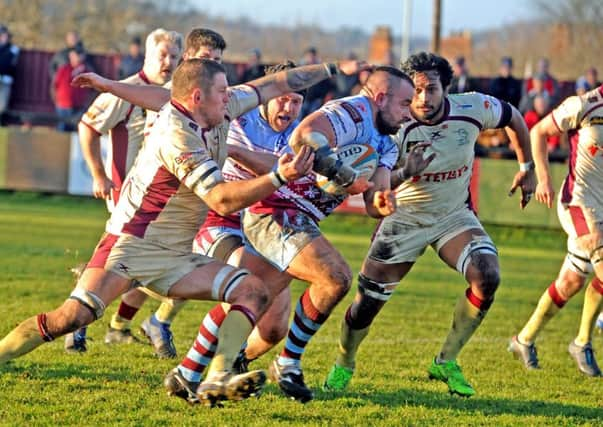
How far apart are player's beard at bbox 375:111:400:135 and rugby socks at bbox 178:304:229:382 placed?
60.1 inches

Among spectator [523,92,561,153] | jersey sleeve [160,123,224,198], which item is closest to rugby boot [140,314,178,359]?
jersey sleeve [160,123,224,198]

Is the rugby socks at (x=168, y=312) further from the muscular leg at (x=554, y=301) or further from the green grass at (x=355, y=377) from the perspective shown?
the muscular leg at (x=554, y=301)

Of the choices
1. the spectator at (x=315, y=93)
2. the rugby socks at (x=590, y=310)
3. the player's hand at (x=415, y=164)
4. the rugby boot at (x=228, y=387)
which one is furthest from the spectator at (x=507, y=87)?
the rugby boot at (x=228, y=387)

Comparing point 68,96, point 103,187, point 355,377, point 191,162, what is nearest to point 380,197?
point 191,162

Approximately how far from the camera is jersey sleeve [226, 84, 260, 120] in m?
7.14

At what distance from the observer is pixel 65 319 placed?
21.5ft

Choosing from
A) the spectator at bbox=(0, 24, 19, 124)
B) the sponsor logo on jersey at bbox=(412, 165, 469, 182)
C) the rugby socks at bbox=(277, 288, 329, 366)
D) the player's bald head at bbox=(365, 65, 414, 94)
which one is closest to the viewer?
the player's bald head at bbox=(365, 65, 414, 94)

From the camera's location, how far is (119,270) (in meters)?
6.68

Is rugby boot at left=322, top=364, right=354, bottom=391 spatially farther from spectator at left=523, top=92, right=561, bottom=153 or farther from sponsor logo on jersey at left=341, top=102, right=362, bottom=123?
spectator at left=523, top=92, right=561, bottom=153

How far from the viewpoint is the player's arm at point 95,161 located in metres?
8.80

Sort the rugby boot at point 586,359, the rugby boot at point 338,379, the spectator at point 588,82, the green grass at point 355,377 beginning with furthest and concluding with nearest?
the spectator at point 588,82, the rugby boot at point 586,359, the rugby boot at point 338,379, the green grass at point 355,377

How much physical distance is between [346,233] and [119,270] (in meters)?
14.2

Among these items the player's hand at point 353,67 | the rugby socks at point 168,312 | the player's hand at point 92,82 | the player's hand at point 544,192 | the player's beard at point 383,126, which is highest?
the player's hand at point 353,67

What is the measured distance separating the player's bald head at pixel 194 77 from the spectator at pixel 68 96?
55.5 ft
